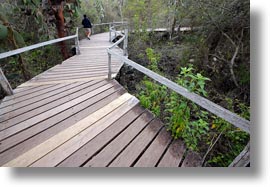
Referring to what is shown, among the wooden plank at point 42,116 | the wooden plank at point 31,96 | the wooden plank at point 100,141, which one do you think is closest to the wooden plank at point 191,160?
the wooden plank at point 100,141

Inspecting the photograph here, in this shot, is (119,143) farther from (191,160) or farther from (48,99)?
(48,99)

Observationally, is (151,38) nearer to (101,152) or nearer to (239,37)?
(239,37)

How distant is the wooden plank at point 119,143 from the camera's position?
1.81m

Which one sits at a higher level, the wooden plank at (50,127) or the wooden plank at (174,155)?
the wooden plank at (50,127)

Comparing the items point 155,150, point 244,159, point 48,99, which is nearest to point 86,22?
point 48,99

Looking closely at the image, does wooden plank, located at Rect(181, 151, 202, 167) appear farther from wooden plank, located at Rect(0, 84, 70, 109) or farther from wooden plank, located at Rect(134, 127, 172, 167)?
wooden plank, located at Rect(0, 84, 70, 109)

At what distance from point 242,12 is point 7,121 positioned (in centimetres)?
460

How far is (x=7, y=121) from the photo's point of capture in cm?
241

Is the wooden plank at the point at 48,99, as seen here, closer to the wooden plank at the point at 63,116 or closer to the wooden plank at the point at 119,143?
the wooden plank at the point at 63,116

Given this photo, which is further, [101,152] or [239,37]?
[239,37]

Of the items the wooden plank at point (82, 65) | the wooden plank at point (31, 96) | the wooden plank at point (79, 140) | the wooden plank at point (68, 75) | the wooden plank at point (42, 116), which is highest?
the wooden plank at point (79, 140)

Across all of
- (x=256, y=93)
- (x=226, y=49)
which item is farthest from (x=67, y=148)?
(x=226, y=49)

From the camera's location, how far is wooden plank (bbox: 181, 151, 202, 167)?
1929 millimetres

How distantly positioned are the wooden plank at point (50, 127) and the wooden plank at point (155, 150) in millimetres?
1003
